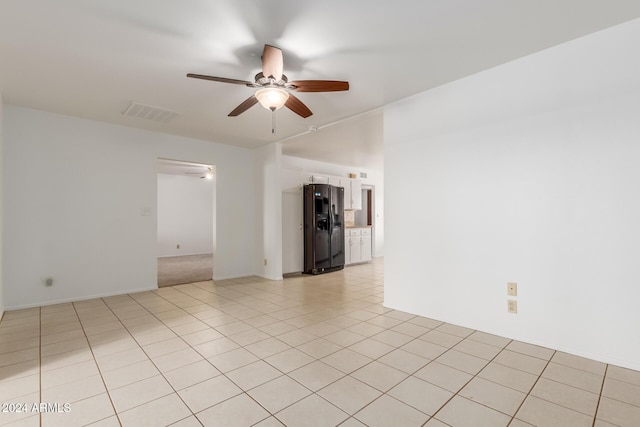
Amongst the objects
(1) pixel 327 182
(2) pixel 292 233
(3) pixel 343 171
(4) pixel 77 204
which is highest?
(3) pixel 343 171

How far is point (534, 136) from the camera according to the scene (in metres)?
2.60

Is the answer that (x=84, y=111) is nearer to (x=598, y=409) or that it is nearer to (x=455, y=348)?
(x=455, y=348)

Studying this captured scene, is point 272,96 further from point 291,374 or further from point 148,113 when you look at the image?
point 148,113

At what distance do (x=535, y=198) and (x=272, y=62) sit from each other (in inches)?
98.7

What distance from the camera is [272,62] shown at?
7.44ft

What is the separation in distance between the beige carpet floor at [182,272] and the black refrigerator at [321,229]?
2068mm

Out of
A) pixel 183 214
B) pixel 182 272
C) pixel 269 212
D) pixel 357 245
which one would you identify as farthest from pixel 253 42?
pixel 183 214

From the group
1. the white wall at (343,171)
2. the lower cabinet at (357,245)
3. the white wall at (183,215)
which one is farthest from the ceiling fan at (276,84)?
the white wall at (183,215)

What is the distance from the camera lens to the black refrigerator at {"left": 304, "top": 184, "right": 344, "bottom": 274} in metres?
6.05

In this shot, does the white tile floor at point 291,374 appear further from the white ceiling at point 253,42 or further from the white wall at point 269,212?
the white ceiling at point 253,42

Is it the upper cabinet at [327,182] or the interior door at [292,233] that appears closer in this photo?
the interior door at [292,233]

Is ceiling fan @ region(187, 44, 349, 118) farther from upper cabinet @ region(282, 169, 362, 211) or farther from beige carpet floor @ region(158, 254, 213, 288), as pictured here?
beige carpet floor @ region(158, 254, 213, 288)

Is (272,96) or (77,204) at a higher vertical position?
(272,96)

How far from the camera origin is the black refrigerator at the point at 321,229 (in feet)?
19.9
